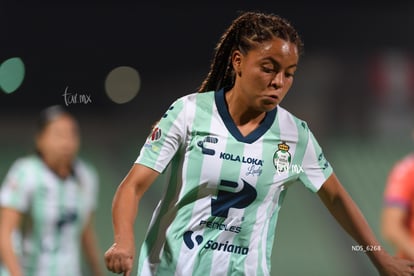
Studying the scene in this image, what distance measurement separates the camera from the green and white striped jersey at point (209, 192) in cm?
155

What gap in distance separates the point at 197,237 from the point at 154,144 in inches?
7.7

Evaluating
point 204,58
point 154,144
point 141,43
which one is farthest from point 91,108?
point 154,144

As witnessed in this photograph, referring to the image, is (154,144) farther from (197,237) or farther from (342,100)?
(342,100)

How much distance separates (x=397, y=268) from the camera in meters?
1.64

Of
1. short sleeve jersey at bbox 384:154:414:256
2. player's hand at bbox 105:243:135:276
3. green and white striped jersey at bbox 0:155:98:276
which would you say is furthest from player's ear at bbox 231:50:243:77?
short sleeve jersey at bbox 384:154:414:256

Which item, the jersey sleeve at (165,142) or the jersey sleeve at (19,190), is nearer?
the jersey sleeve at (165,142)

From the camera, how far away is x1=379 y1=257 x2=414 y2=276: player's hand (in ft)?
5.34

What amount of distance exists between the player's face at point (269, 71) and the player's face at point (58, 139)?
A: 82 cm

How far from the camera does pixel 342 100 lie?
3.62 meters

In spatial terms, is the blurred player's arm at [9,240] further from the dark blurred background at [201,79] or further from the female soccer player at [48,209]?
the dark blurred background at [201,79]

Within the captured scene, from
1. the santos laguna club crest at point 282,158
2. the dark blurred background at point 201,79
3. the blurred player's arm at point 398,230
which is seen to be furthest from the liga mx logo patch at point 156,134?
the blurred player's arm at point 398,230

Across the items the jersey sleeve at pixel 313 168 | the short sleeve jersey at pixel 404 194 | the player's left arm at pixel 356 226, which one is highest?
the jersey sleeve at pixel 313 168

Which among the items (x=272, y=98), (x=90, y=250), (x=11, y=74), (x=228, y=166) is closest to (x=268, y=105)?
(x=272, y=98)

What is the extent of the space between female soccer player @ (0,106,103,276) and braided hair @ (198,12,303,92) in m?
0.69
